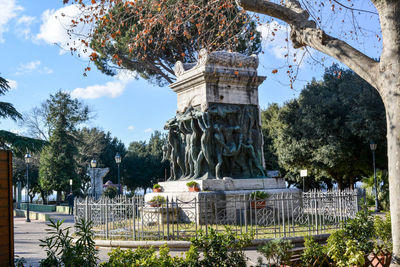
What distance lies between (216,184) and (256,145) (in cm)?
237

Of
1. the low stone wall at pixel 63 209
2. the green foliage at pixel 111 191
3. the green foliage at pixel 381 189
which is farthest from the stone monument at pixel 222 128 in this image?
the green foliage at pixel 111 191

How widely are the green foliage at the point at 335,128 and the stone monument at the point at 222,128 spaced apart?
1386cm

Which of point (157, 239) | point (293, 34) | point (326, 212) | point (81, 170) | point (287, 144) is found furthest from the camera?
point (81, 170)

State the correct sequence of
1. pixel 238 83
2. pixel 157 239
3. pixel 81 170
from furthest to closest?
pixel 81 170
pixel 238 83
pixel 157 239

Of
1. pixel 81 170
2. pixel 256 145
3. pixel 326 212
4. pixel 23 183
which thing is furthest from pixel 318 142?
pixel 23 183

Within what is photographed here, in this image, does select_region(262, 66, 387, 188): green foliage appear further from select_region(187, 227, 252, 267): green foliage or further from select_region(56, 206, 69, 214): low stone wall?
select_region(187, 227, 252, 267): green foliage

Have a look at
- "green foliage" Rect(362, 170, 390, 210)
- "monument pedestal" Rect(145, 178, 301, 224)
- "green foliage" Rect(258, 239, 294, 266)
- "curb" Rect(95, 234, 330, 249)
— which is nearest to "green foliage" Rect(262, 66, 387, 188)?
"green foliage" Rect(362, 170, 390, 210)

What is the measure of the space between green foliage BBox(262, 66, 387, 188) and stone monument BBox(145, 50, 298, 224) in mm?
13864

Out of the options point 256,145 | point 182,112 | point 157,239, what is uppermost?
point 182,112

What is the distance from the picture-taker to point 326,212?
42.0 ft

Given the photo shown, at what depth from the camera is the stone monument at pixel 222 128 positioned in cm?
1445

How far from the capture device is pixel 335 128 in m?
29.2

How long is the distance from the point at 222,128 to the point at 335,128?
55.0 feet

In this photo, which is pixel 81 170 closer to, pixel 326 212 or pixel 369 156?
pixel 369 156
